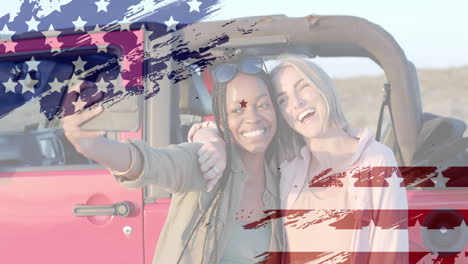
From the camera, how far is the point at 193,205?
213cm

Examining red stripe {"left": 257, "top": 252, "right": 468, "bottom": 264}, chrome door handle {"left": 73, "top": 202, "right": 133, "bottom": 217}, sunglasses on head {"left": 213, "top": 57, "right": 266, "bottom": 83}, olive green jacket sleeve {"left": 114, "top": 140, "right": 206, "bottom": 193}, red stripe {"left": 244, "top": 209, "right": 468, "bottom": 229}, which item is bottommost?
red stripe {"left": 257, "top": 252, "right": 468, "bottom": 264}

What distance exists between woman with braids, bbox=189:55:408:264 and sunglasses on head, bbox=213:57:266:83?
6cm

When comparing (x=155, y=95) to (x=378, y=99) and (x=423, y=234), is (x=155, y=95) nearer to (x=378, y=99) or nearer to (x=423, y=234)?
(x=378, y=99)

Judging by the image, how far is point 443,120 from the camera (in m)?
2.84

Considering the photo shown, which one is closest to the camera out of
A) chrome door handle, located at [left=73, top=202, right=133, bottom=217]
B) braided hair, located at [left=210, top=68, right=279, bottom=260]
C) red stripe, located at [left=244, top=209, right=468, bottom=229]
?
red stripe, located at [left=244, top=209, right=468, bottom=229]

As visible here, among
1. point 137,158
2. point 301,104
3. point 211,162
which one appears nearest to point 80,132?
point 137,158

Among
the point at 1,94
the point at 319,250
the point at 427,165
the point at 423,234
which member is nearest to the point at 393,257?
the point at 319,250

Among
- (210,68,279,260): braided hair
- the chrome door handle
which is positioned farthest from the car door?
(210,68,279,260): braided hair

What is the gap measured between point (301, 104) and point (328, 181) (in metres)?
0.24

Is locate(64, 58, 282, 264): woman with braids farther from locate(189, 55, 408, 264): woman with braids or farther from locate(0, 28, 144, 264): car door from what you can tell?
locate(0, 28, 144, 264): car door

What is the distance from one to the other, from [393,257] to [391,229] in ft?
0.26

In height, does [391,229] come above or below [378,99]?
below

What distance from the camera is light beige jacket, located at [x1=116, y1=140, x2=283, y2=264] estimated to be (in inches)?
81.3

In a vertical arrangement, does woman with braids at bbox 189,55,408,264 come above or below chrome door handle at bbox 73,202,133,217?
above
